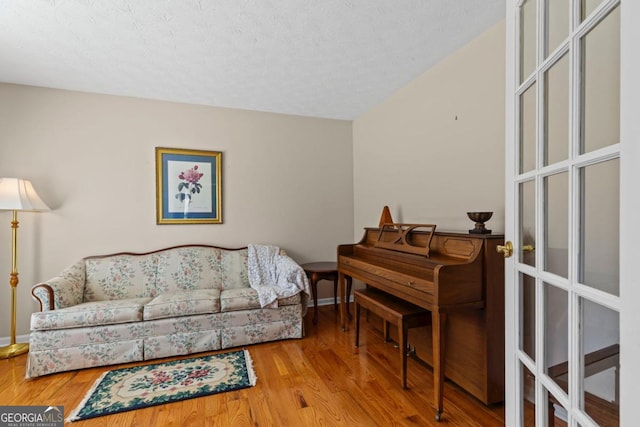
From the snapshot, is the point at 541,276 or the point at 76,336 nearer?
the point at 541,276

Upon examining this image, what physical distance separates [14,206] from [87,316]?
1107mm

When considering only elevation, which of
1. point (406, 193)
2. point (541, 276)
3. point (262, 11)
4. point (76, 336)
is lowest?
point (76, 336)

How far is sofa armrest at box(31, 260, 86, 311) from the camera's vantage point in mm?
2197

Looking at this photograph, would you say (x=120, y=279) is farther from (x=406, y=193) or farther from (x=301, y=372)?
(x=406, y=193)

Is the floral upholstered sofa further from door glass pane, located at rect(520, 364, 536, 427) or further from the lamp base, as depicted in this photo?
door glass pane, located at rect(520, 364, 536, 427)

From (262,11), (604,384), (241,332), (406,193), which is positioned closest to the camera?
(604,384)

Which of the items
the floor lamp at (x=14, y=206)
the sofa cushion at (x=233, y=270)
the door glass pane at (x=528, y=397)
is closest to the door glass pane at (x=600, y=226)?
the door glass pane at (x=528, y=397)

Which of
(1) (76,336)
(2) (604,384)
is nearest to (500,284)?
(2) (604,384)

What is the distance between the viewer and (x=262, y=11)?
1.77m

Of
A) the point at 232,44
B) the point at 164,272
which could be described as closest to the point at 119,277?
the point at 164,272

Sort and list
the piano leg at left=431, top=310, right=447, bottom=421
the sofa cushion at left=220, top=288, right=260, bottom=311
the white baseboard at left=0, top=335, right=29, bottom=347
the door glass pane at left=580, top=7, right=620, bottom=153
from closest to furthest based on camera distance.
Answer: the door glass pane at left=580, top=7, right=620, bottom=153 < the piano leg at left=431, top=310, right=447, bottom=421 < the sofa cushion at left=220, top=288, right=260, bottom=311 < the white baseboard at left=0, top=335, right=29, bottom=347

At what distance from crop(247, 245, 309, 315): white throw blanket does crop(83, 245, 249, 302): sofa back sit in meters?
0.13

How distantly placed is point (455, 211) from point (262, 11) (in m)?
1.88

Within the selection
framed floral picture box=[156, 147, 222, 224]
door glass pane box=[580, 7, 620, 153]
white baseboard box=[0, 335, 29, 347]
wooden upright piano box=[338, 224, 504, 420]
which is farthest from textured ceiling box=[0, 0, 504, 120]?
white baseboard box=[0, 335, 29, 347]
